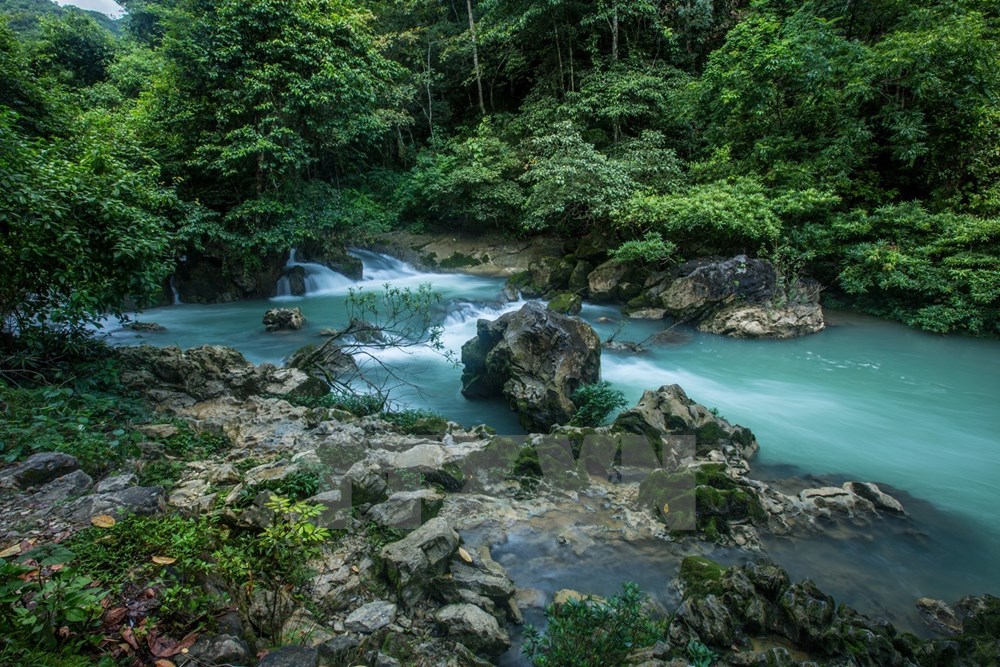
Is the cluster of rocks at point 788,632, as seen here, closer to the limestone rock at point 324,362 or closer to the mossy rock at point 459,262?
the limestone rock at point 324,362

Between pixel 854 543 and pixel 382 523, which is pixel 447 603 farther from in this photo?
pixel 854 543

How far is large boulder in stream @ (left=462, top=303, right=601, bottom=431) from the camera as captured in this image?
7281 millimetres

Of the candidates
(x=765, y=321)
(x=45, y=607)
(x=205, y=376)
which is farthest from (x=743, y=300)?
(x=45, y=607)

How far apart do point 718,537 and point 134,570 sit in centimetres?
435

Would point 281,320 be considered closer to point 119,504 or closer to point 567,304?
point 567,304

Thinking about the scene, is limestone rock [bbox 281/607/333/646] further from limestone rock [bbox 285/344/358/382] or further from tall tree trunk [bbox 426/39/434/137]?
tall tree trunk [bbox 426/39/434/137]

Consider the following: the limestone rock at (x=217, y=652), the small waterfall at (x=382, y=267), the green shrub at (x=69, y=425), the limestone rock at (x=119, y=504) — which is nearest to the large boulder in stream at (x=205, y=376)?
the green shrub at (x=69, y=425)

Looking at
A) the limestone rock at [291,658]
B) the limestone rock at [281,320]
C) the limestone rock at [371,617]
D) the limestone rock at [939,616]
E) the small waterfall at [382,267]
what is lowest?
the limestone rock at [939,616]

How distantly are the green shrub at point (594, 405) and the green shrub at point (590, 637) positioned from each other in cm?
407

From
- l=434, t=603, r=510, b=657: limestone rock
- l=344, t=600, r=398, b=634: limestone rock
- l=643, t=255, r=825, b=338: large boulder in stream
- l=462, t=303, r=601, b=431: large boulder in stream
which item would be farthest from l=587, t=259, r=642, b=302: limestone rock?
l=344, t=600, r=398, b=634: limestone rock

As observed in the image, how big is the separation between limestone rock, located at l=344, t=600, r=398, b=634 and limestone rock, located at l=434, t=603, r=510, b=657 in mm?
288

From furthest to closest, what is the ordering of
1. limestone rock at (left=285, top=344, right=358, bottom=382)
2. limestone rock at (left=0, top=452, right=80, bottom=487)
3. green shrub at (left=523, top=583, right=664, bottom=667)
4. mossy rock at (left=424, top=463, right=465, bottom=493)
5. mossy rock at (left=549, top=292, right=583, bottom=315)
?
1. mossy rock at (left=549, top=292, right=583, bottom=315)
2. limestone rock at (left=285, top=344, right=358, bottom=382)
3. mossy rock at (left=424, top=463, right=465, bottom=493)
4. limestone rock at (left=0, top=452, right=80, bottom=487)
5. green shrub at (left=523, top=583, right=664, bottom=667)

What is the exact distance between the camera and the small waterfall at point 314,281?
50.1ft

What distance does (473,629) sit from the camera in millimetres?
3082
